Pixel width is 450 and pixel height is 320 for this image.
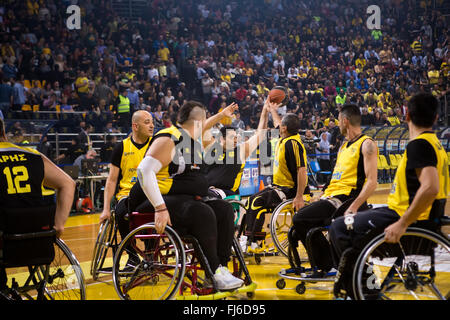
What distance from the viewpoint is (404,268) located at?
11.0ft

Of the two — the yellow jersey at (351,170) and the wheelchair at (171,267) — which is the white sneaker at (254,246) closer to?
the yellow jersey at (351,170)

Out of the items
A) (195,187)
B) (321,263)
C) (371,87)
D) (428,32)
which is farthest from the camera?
(428,32)

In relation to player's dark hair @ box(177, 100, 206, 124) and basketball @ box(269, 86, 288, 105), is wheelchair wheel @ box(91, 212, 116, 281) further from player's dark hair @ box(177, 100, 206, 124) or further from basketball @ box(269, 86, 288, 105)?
basketball @ box(269, 86, 288, 105)

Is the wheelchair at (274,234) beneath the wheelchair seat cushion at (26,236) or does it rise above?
beneath

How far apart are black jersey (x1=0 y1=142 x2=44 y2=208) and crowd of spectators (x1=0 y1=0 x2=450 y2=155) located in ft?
30.7

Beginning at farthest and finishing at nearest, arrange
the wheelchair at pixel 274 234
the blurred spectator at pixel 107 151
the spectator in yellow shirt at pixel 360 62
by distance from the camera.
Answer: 1. the spectator in yellow shirt at pixel 360 62
2. the blurred spectator at pixel 107 151
3. the wheelchair at pixel 274 234

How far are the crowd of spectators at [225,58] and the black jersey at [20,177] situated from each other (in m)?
9.34

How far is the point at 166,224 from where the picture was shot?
3.77 m

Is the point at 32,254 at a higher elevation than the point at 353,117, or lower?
lower

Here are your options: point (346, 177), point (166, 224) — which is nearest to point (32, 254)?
point (166, 224)

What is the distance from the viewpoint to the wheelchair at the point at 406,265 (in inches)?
126

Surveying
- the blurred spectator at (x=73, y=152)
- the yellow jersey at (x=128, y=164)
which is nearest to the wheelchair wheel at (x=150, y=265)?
the yellow jersey at (x=128, y=164)

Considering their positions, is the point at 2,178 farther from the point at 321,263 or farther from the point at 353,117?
the point at 353,117

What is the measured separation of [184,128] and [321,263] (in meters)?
1.60
